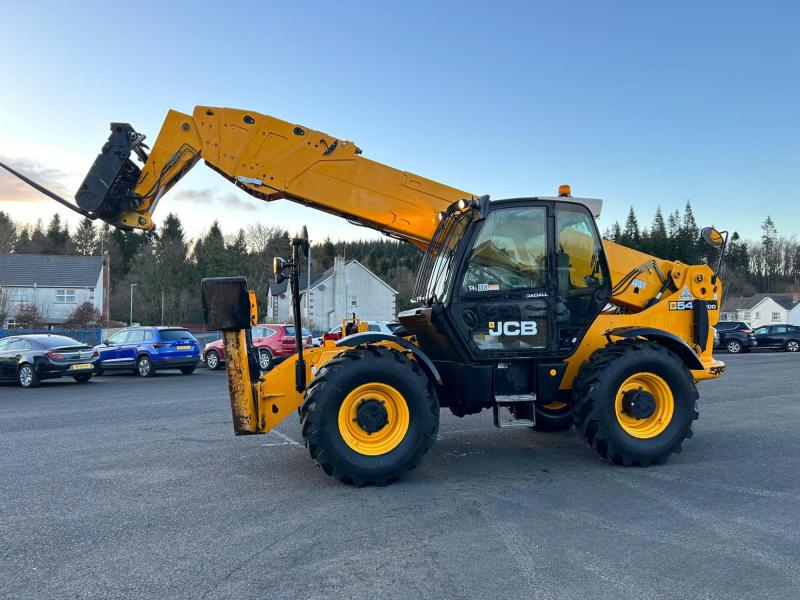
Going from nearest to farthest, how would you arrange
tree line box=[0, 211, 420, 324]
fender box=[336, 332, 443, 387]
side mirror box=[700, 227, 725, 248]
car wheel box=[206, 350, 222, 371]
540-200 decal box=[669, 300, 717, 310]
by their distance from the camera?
fender box=[336, 332, 443, 387] → 540-200 decal box=[669, 300, 717, 310] → side mirror box=[700, 227, 725, 248] → car wheel box=[206, 350, 222, 371] → tree line box=[0, 211, 420, 324]

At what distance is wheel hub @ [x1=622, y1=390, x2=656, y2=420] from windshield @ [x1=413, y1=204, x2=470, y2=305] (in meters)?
2.17

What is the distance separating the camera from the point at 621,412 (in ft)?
21.2

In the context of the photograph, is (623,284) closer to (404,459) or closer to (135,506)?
A: (404,459)

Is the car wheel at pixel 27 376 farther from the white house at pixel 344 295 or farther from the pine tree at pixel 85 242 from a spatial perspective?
the pine tree at pixel 85 242

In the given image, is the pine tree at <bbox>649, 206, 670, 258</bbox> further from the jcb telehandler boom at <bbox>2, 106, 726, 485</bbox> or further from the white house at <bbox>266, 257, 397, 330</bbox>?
the jcb telehandler boom at <bbox>2, 106, 726, 485</bbox>

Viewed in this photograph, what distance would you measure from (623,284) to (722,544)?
358 centimetres

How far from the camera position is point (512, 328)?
21.2 feet

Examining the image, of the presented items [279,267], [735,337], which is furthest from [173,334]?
[735,337]

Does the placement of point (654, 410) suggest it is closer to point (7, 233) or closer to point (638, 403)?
point (638, 403)

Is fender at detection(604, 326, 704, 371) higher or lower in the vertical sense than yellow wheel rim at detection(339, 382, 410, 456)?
higher

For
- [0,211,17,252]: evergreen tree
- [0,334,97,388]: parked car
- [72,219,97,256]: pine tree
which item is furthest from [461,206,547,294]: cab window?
[72,219,97,256]: pine tree

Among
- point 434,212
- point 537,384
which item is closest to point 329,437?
point 537,384

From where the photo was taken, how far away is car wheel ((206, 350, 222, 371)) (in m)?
22.9

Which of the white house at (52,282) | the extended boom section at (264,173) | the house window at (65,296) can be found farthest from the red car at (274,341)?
the house window at (65,296)
